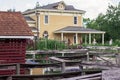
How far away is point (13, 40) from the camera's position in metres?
16.7

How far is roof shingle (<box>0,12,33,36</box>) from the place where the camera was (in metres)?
16.7

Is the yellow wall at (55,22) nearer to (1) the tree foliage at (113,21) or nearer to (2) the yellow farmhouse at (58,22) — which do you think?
(2) the yellow farmhouse at (58,22)

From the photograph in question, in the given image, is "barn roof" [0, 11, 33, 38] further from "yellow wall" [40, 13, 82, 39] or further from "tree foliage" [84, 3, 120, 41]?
"tree foliage" [84, 3, 120, 41]

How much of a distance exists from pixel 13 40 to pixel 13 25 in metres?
0.76

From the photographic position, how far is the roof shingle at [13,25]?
656 inches

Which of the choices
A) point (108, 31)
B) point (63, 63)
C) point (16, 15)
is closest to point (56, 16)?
point (108, 31)

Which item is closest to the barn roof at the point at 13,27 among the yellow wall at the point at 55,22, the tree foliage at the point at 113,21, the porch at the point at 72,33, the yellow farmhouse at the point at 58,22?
the yellow farmhouse at the point at 58,22

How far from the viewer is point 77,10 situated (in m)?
66.0

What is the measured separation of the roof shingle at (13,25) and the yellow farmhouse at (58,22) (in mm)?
43671

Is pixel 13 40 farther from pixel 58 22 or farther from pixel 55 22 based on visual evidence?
pixel 58 22

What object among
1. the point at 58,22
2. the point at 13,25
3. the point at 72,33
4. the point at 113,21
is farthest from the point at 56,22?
the point at 13,25

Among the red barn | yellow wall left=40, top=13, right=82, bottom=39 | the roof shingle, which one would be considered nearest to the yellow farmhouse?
yellow wall left=40, top=13, right=82, bottom=39

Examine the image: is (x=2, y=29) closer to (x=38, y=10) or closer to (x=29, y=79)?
(x=29, y=79)

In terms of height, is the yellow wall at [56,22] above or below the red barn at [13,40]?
above
